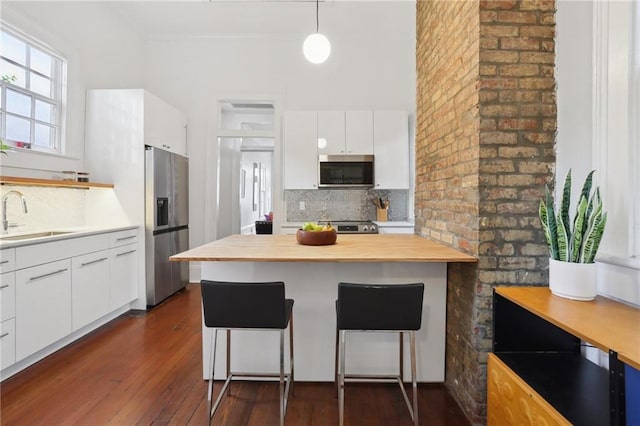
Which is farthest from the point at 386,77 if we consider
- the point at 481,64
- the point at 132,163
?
the point at 132,163

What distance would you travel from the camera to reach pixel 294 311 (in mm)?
2084

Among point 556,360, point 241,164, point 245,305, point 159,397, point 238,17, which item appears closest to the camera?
point 556,360

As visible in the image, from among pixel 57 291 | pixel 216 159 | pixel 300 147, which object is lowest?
pixel 57 291

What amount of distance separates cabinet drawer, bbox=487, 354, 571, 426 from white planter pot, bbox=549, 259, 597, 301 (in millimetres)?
409

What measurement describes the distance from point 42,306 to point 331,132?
3.39 m

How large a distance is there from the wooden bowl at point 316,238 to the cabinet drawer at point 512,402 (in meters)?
1.12

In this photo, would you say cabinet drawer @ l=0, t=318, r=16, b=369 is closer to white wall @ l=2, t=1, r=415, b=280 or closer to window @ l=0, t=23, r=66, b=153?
window @ l=0, t=23, r=66, b=153

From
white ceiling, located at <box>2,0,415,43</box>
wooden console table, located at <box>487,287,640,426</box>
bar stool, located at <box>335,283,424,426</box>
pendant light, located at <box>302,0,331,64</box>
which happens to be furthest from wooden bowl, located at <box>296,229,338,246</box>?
white ceiling, located at <box>2,0,415,43</box>

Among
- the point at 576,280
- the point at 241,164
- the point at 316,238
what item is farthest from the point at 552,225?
the point at 241,164

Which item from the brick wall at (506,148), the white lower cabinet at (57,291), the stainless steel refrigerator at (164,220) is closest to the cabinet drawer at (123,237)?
the white lower cabinet at (57,291)

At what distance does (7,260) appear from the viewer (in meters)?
2.05

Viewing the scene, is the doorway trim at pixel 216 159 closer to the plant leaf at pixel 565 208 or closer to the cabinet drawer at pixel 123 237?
the cabinet drawer at pixel 123 237

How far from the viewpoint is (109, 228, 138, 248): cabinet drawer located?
3.10 metres

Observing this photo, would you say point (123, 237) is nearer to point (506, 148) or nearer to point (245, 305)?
point (245, 305)
